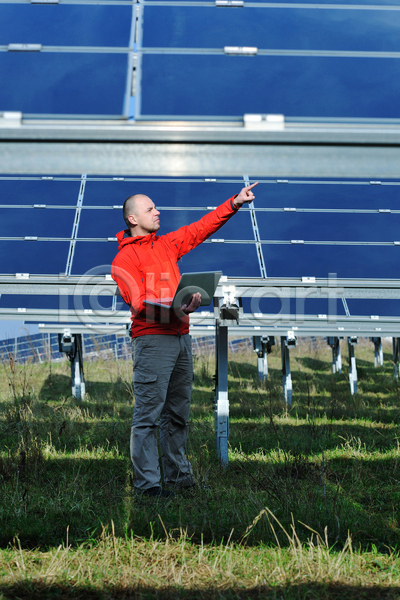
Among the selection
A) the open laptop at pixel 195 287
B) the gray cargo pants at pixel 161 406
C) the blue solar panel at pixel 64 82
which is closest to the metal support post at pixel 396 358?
the gray cargo pants at pixel 161 406

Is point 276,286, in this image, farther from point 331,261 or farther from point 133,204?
point 133,204

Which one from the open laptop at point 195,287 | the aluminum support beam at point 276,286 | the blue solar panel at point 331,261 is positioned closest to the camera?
the open laptop at point 195,287

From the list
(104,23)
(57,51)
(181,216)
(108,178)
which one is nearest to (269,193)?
(181,216)

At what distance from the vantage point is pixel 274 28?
318 centimetres

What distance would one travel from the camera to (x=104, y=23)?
324 cm

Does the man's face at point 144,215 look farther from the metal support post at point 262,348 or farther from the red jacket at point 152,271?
the metal support post at point 262,348

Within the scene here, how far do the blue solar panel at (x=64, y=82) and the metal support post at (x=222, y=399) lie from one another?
1.99m

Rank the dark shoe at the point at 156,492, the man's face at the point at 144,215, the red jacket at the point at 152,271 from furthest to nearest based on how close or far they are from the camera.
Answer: the man's face at the point at 144,215
the red jacket at the point at 152,271
the dark shoe at the point at 156,492

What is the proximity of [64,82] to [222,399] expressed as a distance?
2562mm

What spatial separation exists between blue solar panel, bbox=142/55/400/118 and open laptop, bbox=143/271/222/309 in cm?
96

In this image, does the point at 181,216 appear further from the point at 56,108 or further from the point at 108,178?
the point at 56,108

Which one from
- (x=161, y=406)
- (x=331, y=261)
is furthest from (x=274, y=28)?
(x=331, y=261)

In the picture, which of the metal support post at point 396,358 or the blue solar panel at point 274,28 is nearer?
the blue solar panel at point 274,28

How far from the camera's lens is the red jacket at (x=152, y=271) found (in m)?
3.51
